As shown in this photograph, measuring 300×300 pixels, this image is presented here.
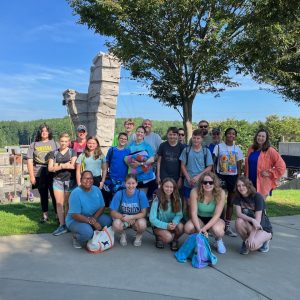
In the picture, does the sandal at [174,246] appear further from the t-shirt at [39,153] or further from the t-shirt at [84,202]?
the t-shirt at [39,153]

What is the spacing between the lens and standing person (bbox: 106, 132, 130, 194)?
19.1 feet

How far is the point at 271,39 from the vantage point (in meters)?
7.76

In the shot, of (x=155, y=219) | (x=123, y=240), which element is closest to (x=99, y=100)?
(x=123, y=240)

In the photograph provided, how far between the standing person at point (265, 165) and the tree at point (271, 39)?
220cm

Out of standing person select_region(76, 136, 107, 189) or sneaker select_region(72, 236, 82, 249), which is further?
standing person select_region(76, 136, 107, 189)

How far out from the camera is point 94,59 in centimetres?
1195

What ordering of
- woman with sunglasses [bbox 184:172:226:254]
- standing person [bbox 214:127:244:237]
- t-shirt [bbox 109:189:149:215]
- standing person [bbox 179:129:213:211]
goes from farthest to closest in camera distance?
standing person [bbox 214:127:244:237], standing person [bbox 179:129:213:211], t-shirt [bbox 109:189:149:215], woman with sunglasses [bbox 184:172:226:254]

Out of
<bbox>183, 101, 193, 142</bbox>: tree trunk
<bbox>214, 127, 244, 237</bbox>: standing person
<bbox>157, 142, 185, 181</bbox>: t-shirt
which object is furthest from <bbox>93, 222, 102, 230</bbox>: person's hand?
<bbox>183, 101, 193, 142</bbox>: tree trunk

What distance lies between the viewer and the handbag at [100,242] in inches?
190

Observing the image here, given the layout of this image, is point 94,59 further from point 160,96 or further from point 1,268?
point 1,268

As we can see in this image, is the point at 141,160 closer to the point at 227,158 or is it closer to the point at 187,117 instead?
the point at 227,158

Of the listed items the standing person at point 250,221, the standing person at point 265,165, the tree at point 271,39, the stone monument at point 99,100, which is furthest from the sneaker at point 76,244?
Result: the stone monument at point 99,100

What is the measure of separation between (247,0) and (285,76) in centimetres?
305

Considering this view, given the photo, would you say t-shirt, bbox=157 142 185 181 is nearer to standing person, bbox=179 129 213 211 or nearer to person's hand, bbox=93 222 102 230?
standing person, bbox=179 129 213 211
